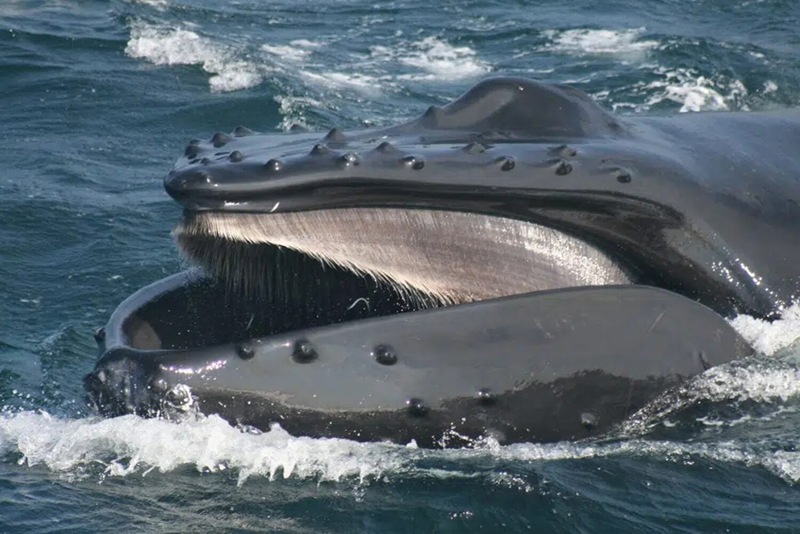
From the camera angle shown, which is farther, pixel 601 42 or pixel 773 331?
pixel 601 42

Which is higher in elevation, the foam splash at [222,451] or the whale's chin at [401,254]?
the whale's chin at [401,254]

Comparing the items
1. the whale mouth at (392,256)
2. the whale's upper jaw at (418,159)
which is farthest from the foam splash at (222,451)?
the whale's upper jaw at (418,159)

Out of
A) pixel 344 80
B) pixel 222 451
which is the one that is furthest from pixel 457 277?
pixel 344 80

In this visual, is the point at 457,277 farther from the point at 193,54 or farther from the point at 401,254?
the point at 193,54

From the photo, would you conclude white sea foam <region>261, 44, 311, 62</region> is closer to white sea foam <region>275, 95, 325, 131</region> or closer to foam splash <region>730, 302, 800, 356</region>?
white sea foam <region>275, 95, 325, 131</region>

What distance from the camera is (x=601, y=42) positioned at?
22.3 m

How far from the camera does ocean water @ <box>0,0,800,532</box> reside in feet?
23.2

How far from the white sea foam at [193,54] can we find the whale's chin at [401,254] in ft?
38.3

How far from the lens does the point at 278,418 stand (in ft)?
23.1

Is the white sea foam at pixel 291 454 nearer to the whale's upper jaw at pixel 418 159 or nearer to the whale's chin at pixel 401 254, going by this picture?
the whale's chin at pixel 401 254

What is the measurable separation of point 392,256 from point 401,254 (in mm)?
46

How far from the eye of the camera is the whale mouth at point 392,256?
7.27m

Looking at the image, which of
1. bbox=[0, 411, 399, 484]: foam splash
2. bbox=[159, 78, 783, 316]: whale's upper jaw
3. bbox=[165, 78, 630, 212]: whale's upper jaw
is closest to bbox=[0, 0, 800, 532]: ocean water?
bbox=[0, 411, 399, 484]: foam splash

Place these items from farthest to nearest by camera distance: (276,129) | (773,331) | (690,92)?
1. (690,92)
2. (276,129)
3. (773,331)
